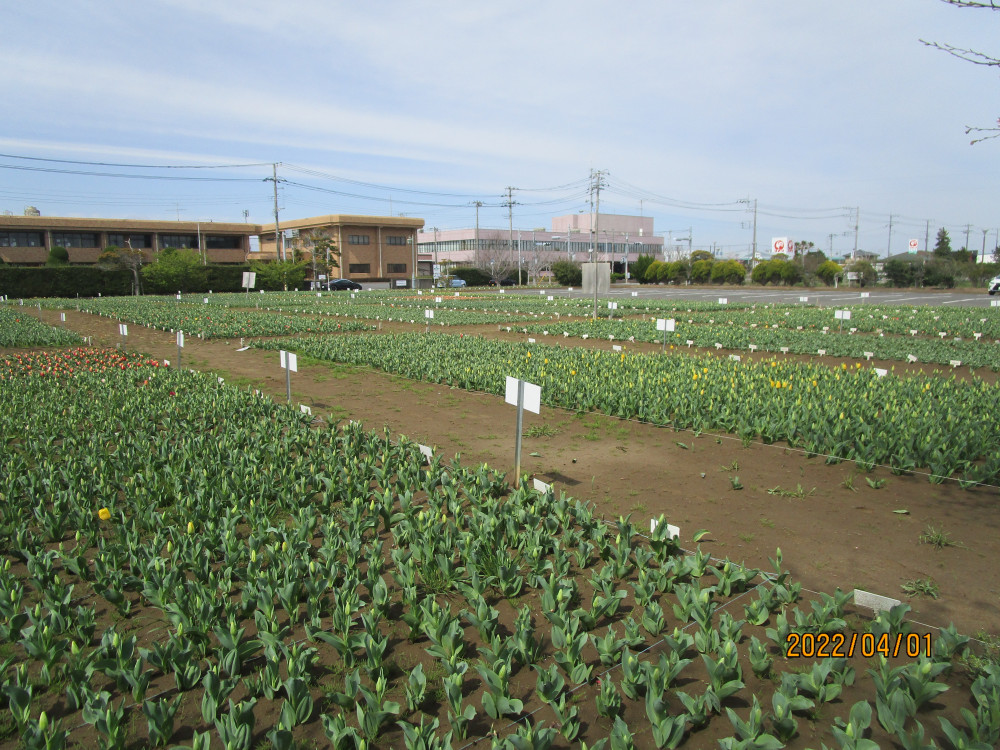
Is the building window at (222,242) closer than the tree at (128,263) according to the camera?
No

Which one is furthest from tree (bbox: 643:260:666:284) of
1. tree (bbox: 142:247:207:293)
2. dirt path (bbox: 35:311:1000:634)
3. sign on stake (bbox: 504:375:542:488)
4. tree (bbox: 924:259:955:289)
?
sign on stake (bbox: 504:375:542:488)

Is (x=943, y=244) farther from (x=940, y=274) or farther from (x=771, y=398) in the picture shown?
(x=771, y=398)

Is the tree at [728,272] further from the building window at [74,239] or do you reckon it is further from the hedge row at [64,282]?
the building window at [74,239]

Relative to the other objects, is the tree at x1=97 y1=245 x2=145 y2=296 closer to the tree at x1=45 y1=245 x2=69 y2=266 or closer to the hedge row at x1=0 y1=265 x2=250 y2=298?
the hedge row at x1=0 y1=265 x2=250 y2=298

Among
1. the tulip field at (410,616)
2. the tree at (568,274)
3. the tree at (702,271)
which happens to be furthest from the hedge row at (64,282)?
the tree at (702,271)

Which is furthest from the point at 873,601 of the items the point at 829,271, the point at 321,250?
the point at 829,271

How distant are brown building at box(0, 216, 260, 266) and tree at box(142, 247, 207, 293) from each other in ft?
27.7

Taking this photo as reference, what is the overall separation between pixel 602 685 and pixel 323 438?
5.23 meters

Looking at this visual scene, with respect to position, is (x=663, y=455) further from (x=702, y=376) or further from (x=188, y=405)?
(x=188, y=405)

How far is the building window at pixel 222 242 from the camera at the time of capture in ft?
261

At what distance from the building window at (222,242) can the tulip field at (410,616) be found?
260 feet

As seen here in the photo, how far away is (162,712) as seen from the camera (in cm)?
301

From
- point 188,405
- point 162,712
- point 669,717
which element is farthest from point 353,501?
point 188,405

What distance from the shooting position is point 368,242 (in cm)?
7831
